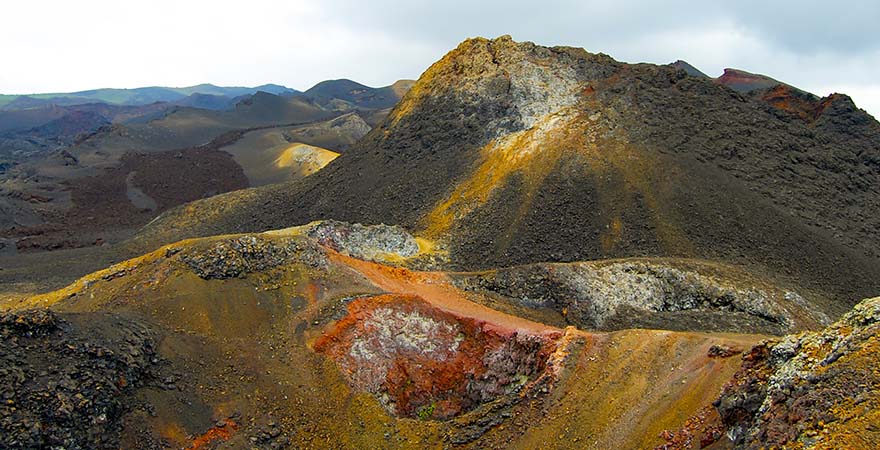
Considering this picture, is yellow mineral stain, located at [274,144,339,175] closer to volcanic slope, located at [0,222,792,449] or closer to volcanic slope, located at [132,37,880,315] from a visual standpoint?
volcanic slope, located at [132,37,880,315]

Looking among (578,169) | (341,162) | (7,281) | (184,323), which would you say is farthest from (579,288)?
(7,281)

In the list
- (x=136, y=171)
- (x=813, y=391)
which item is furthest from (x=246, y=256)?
(x=136, y=171)

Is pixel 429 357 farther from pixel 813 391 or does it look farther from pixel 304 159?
pixel 304 159

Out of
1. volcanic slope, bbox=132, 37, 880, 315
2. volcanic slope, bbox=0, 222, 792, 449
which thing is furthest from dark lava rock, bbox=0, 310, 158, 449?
volcanic slope, bbox=132, 37, 880, 315

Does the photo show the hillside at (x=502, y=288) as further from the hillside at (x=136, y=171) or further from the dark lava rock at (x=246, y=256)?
the hillside at (x=136, y=171)

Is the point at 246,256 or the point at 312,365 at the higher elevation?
the point at 246,256

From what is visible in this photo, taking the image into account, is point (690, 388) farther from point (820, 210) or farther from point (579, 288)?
point (820, 210)
